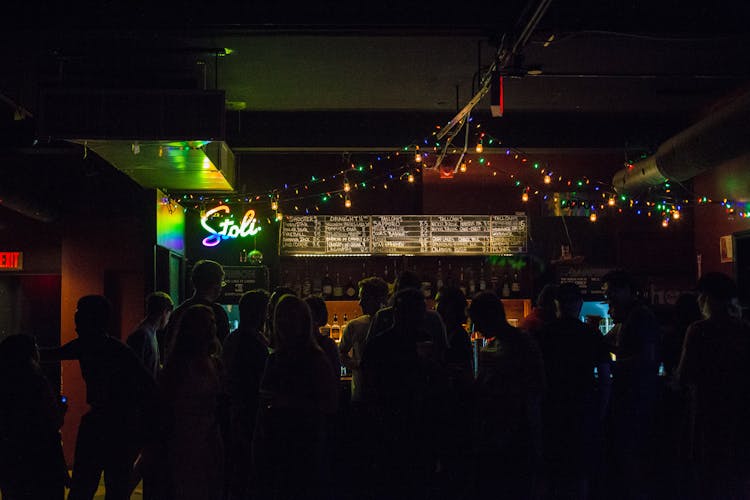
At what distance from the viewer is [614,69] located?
23.0 feet

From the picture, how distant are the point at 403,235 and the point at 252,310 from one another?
4777mm

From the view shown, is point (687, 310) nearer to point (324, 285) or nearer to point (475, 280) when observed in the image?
point (475, 280)

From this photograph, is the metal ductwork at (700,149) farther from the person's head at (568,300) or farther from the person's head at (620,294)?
the person's head at (568,300)

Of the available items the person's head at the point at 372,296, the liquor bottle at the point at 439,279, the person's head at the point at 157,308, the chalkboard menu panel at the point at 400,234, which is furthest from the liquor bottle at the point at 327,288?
the person's head at the point at 157,308

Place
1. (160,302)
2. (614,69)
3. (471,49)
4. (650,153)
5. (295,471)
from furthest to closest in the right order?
(650,153)
(614,69)
(471,49)
(160,302)
(295,471)

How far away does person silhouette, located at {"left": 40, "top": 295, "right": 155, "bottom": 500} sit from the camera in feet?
13.1

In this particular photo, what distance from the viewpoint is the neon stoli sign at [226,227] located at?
9.21 meters

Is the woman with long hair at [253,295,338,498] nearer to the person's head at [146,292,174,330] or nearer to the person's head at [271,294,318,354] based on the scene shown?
the person's head at [271,294,318,354]

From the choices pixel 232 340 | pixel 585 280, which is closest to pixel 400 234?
pixel 585 280

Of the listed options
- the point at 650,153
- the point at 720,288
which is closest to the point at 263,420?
the point at 720,288

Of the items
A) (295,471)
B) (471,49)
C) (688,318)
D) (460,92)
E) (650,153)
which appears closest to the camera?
(295,471)

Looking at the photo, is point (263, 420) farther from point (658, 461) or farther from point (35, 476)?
point (658, 461)

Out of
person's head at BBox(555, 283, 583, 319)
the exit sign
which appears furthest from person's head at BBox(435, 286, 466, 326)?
the exit sign

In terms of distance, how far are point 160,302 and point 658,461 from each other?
13.1 ft
